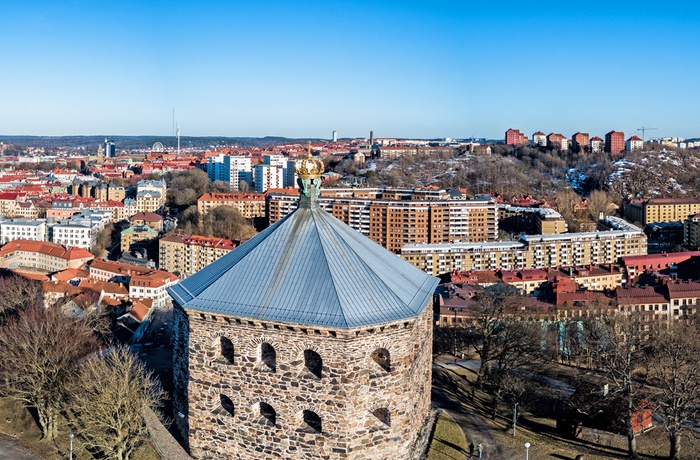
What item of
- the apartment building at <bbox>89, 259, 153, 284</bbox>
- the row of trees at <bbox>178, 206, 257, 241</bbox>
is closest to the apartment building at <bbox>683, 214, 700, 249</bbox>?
the row of trees at <bbox>178, 206, 257, 241</bbox>

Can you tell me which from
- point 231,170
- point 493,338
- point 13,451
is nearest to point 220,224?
point 231,170

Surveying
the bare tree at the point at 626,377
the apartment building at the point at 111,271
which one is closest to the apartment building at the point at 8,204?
the apartment building at the point at 111,271

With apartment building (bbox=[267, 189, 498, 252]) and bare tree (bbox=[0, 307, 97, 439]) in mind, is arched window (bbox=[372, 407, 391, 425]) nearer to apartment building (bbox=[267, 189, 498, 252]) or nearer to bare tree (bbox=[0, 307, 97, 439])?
bare tree (bbox=[0, 307, 97, 439])

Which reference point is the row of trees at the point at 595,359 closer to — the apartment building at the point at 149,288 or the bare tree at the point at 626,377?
the bare tree at the point at 626,377

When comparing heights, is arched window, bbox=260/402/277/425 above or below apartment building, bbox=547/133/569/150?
below

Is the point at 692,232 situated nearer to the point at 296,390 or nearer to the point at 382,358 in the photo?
the point at 382,358

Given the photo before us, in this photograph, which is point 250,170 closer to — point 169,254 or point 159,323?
point 169,254
